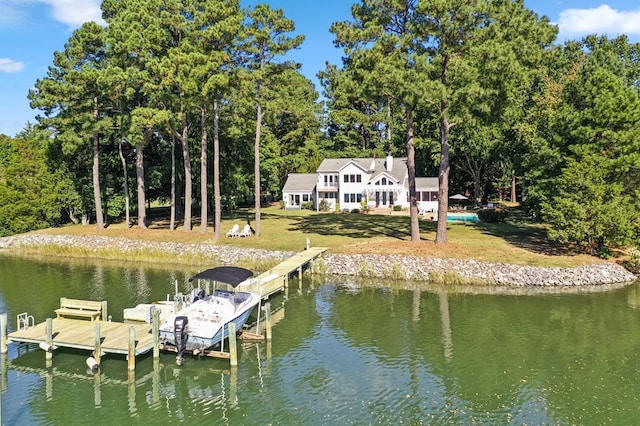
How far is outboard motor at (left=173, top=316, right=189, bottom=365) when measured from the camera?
58.3 feet

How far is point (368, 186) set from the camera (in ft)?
222

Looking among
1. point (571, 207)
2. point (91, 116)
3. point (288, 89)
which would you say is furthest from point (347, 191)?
point (571, 207)

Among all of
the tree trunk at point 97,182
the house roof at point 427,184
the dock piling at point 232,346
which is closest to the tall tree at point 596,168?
the dock piling at point 232,346

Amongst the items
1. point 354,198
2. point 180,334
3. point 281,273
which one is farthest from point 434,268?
point 354,198

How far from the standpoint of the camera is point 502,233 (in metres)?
42.5

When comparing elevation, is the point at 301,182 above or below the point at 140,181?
above

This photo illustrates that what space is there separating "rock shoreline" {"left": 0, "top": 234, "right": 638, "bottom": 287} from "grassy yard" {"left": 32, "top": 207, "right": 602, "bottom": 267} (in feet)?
3.50

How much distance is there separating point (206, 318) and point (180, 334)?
71.5 inches

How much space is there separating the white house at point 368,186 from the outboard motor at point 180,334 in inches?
1980

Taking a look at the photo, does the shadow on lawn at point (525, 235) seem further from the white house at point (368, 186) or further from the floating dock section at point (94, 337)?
the floating dock section at point (94, 337)

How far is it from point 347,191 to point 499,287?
1604 inches

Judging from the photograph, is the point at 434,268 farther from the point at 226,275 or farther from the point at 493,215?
the point at 493,215

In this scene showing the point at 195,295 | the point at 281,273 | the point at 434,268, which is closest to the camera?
the point at 195,295

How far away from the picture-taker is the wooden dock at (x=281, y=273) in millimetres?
25734
